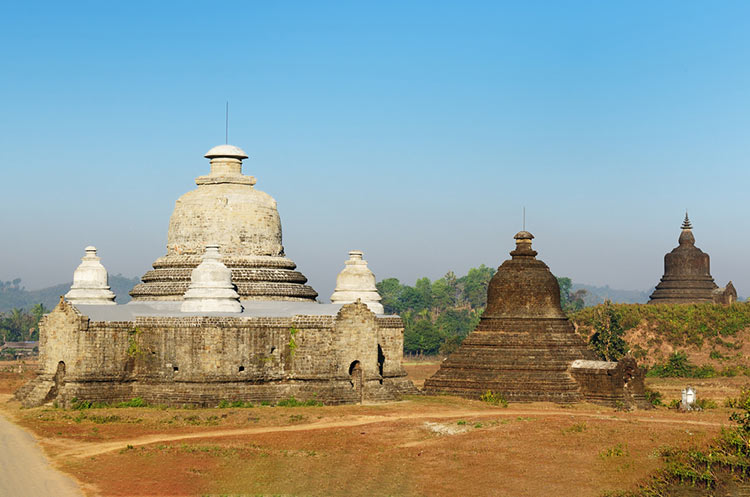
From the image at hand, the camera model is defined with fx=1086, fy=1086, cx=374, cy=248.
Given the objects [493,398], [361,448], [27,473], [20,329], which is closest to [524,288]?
[493,398]

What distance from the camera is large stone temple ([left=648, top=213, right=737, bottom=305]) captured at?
7788 cm

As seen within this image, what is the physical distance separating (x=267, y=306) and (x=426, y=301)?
107 meters

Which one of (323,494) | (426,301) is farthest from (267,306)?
(426,301)

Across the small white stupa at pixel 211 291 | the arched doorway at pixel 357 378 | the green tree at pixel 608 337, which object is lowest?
the arched doorway at pixel 357 378

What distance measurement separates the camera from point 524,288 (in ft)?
138

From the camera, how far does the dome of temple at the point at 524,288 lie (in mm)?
41906

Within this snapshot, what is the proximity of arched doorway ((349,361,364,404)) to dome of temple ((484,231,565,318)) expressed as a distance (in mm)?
7107

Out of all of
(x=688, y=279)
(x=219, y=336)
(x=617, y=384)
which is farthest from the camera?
(x=688, y=279)

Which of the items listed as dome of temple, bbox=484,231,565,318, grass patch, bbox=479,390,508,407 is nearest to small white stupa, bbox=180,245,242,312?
grass patch, bbox=479,390,508,407

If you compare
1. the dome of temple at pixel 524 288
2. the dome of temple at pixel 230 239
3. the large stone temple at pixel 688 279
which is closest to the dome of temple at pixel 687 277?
the large stone temple at pixel 688 279

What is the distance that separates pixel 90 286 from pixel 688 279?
49.5 meters

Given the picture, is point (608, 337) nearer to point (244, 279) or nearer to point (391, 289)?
point (244, 279)

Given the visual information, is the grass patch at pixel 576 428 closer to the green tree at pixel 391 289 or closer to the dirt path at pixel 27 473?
the dirt path at pixel 27 473

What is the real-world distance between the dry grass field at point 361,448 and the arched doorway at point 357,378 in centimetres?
148
